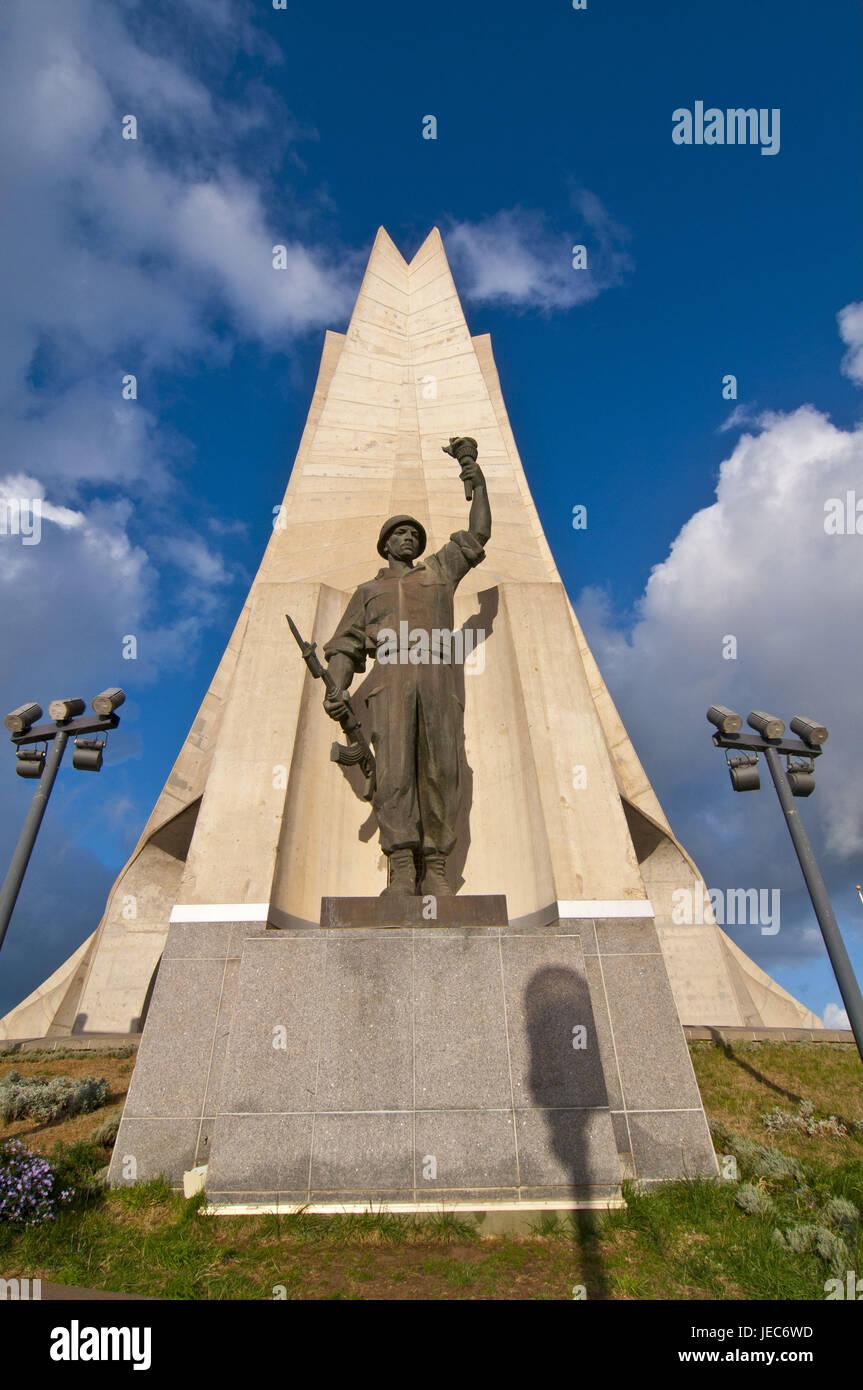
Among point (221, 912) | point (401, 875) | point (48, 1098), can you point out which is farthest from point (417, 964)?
point (48, 1098)

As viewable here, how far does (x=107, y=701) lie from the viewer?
8.15 meters

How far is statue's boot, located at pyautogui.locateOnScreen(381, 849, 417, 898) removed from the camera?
5.37m

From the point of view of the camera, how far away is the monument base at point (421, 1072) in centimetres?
420

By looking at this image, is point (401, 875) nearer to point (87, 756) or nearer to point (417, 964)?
point (417, 964)

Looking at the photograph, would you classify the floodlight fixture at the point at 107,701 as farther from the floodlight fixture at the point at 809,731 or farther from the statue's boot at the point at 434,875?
the floodlight fixture at the point at 809,731

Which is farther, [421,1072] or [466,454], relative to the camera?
[466,454]

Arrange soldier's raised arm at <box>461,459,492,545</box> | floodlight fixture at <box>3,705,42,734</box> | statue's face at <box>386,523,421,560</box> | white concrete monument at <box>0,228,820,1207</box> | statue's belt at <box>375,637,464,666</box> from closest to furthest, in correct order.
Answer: white concrete monument at <box>0,228,820,1207</box>, statue's belt at <box>375,637,464,666</box>, soldier's raised arm at <box>461,459,492,545</box>, statue's face at <box>386,523,421,560</box>, floodlight fixture at <box>3,705,42,734</box>

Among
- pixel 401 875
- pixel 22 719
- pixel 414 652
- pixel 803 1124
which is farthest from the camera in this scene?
pixel 22 719

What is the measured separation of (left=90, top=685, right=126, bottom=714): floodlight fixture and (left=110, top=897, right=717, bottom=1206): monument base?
3552 millimetres

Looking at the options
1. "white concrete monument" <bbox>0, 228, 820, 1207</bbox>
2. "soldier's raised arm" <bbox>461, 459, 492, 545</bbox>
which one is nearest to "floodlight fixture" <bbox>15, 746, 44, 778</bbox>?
"white concrete monument" <bbox>0, 228, 820, 1207</bbox>

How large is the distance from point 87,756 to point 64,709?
0.57m

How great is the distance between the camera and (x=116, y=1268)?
11.8 feet

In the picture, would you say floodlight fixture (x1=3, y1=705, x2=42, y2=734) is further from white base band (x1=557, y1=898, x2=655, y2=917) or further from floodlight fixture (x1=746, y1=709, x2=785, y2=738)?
floodlight fixture (x1=746, y1=709, x2=785, y2=738)
